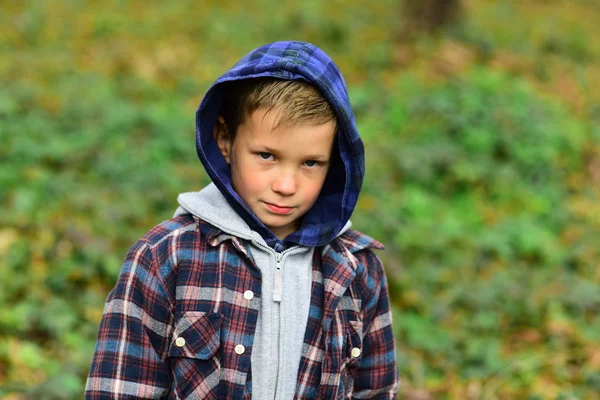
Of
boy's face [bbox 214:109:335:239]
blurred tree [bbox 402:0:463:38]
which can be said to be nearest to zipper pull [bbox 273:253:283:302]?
boy's face [bbox 214:109:335:239]

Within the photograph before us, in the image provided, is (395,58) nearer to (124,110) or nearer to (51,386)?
(124,110)

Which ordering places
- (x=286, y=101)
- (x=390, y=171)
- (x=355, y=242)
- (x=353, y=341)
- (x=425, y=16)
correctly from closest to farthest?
1. (x=286, y=101)
2. (x=353, y=341)
3. (x=355, y=242)
4. (x=390, y=171)
5. (x=425, y=16)

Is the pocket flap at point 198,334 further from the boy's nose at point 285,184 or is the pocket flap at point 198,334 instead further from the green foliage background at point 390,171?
the green foliage background at point 390,171

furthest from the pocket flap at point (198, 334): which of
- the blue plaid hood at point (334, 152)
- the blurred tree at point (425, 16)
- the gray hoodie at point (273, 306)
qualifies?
the blurred tree at point (425, 16)

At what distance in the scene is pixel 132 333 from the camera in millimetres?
2082

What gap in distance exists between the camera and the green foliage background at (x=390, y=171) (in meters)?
4.75

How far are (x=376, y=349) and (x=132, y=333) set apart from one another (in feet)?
2.84

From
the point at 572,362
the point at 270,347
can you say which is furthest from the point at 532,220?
the point at 270,347

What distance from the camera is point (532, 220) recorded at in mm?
6750

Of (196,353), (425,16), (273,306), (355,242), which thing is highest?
(425,16)

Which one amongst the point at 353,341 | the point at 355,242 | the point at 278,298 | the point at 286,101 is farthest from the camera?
the point at 355,242

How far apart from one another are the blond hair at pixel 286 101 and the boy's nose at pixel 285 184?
162mm

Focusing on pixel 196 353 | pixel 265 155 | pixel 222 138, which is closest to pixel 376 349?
pixel 196 353

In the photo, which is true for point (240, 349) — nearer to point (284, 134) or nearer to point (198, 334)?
point (198, 334)
